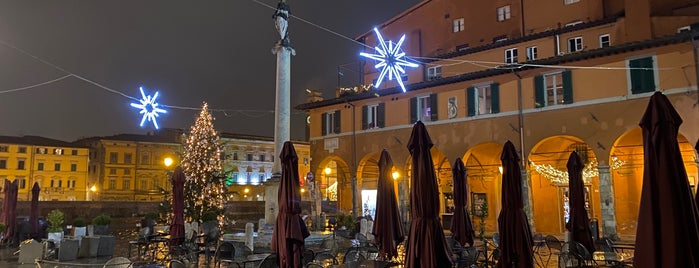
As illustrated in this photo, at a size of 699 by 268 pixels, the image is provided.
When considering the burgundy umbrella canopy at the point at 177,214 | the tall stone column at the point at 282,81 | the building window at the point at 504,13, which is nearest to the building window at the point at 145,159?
the building window at the point at 504,13

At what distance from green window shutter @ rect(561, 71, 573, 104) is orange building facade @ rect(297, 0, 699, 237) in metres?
0.06

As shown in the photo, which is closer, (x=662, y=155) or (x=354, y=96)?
(x=662, y=155)

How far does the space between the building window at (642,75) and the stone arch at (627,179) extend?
2.18 meters

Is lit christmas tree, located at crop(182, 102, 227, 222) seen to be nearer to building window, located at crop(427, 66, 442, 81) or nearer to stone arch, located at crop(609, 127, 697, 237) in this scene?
building window, located at crop(427, 66, 442, 81)

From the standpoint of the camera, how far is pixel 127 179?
7006 cm

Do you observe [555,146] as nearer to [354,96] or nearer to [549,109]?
[549,109]

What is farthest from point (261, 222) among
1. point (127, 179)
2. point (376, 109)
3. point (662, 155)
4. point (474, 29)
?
point (127, 179)

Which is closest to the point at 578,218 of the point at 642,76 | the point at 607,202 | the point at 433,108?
the point at 607,202

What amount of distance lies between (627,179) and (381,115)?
12626 millimetres

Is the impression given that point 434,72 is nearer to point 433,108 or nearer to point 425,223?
point 433,108

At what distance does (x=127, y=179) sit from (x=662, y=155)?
73436 millimetres

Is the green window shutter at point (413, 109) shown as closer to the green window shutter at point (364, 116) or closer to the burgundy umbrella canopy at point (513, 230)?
the green window shutter at point (364, 116)

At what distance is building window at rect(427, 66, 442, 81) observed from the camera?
1138 inches

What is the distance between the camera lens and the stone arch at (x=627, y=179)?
69.7ft
